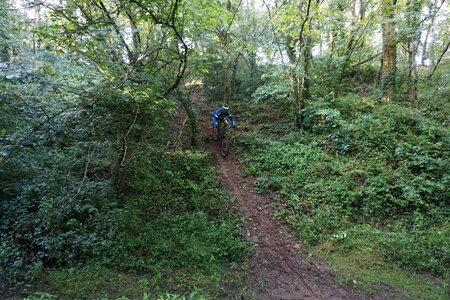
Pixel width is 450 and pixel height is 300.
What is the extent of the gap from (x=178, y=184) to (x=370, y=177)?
20.1ft

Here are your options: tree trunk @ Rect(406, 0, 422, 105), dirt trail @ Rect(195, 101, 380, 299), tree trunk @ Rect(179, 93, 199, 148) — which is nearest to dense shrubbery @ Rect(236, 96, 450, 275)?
dirt trail @ Rect(195, 101, 380, 299)

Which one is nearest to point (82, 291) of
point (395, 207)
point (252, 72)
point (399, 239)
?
point (399, 239)

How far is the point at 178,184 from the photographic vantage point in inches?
318

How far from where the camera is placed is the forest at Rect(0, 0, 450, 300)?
444 cm

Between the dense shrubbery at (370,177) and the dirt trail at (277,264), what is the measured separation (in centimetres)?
57

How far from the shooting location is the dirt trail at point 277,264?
14.5 ft

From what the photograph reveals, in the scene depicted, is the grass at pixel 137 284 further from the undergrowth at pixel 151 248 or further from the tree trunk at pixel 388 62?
the tree trunk at pixel 388 62

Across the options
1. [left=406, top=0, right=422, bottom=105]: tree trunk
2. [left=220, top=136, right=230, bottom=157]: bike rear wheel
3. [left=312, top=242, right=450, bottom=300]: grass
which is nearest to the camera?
[left=312, top=242, right=450, bottom=300]: grass

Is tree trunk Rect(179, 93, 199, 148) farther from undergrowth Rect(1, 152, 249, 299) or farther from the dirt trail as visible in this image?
the dirt trail

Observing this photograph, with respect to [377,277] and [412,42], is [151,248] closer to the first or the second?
[377,277]

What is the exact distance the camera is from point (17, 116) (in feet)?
16.0

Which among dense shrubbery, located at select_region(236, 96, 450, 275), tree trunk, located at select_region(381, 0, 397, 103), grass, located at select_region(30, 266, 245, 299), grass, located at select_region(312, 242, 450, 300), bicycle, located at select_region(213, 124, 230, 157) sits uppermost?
tree trunk, located at select_region(381, 0, 397, 103)

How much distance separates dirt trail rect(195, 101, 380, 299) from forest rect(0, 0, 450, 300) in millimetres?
34

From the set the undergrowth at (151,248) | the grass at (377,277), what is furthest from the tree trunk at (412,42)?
the undergrowth at (151,248)
